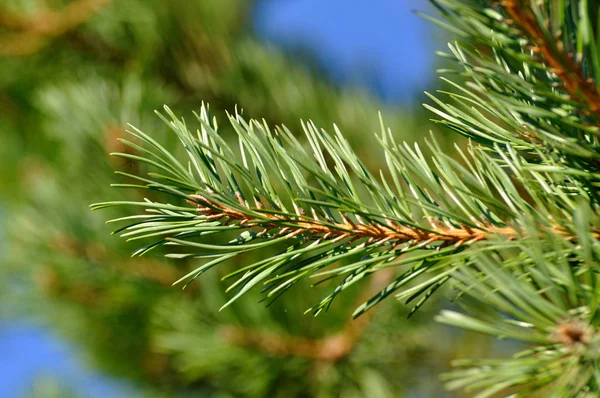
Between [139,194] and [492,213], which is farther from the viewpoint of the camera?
[139,194]

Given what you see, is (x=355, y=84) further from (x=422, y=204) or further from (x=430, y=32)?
(x=422, y=204)

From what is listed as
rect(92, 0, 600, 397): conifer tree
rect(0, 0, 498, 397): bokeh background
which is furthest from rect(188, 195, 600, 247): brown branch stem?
rect(0, 0, 498, 397): bokeh background

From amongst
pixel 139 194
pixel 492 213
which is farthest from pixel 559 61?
pixel 139 194

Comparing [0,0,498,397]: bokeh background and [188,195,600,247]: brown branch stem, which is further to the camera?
[0,0,498,397]: bokeh background

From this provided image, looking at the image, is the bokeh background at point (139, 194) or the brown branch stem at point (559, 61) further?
the bokeh background at point (139, 194)

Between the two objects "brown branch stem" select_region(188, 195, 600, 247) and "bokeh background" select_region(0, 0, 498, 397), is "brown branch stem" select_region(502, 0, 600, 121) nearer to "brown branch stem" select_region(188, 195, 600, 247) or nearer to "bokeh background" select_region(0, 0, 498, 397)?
"brown branch stem" select_region(188, 195, 600, 247)

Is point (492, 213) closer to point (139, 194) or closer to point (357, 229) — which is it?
point (357, 229)

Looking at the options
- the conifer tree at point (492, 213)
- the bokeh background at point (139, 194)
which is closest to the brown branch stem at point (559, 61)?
the conifer tree at point (492, 213)

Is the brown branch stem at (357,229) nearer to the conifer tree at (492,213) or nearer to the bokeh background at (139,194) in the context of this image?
the conifer tree at (492,213)

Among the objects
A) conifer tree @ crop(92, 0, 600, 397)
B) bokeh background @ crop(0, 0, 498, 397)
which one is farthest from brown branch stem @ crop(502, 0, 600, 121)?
bokeh background @ crop(0, 0, 498, 397)

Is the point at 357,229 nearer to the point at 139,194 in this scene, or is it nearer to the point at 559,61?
the point at 559,61

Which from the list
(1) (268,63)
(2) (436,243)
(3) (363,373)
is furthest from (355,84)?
(2) (436,243)
